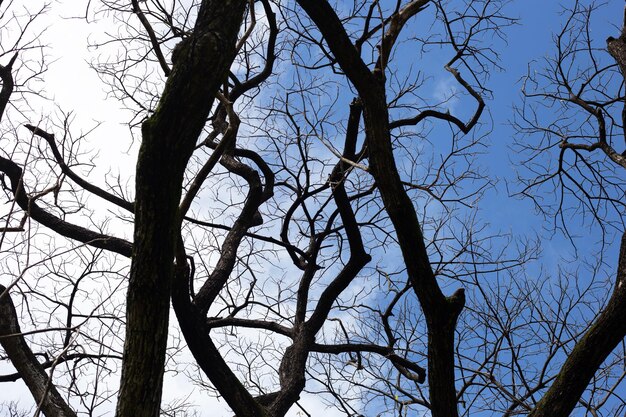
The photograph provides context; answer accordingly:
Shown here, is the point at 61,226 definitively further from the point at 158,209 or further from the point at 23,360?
the point at 158,209

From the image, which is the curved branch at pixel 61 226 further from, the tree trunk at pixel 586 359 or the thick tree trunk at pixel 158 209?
the tree trunk at pixel 586 359

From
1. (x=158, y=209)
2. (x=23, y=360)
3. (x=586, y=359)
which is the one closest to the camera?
(x=158, y=209)

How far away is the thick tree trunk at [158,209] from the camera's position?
2684 millimetres

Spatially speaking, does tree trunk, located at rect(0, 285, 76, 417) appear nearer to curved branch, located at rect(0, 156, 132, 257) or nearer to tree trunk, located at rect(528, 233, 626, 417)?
curved branch, located at rect(0, 156, 132, 257)

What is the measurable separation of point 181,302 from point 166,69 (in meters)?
1.86

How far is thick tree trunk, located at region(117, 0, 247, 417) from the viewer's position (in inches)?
106

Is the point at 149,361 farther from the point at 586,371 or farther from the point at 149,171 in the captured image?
the point at 586,371

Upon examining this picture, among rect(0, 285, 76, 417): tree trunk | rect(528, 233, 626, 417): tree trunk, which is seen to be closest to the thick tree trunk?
rect(0, 285, 76, 417): tree trunk

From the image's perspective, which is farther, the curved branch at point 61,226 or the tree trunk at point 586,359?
the curved branch at point 61,226

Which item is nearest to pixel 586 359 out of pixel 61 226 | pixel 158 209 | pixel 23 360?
pixel 158 209

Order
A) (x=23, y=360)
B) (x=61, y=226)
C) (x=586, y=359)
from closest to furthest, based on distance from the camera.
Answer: (x=586, y=359) → (x=23, y=360) → (x=61, y=226)

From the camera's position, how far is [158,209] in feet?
8.99

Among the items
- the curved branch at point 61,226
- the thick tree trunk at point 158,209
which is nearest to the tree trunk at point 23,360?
the curved branch at point 61,226

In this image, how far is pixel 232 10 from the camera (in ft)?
9.76
